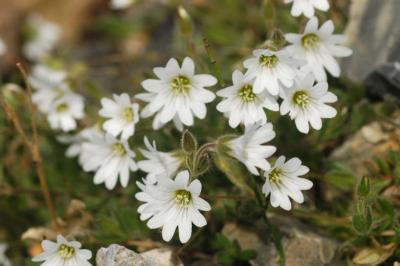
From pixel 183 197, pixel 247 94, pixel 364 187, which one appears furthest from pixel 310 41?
pixel 183 197

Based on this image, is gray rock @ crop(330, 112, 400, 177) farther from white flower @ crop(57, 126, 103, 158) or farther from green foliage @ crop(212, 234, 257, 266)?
white flower @ crop(57, 126, 103, 158)

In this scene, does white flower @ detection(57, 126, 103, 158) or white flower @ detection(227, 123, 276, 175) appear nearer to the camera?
white flower @ detection(227, 123, 276, 175)

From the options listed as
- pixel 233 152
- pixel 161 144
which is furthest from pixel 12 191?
pixel 233 152

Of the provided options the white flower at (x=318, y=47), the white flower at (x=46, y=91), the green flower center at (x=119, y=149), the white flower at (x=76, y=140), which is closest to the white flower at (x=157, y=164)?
the green flower center at (x=119, y=149)

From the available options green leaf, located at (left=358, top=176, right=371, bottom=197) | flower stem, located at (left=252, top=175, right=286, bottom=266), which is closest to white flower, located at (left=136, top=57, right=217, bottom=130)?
flower stem, located at (left=252, top=175, right=286, bottom=266)

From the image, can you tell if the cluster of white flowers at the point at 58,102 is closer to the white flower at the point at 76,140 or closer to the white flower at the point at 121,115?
the white flower at the point at 76,140
